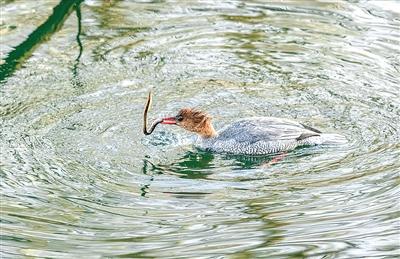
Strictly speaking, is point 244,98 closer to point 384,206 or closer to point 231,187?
point 231,187

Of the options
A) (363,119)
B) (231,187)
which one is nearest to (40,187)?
(231,187)

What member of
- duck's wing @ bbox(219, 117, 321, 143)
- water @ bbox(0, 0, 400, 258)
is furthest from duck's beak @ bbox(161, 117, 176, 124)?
duck's wing @ bbox(219, 117, 321, 143)

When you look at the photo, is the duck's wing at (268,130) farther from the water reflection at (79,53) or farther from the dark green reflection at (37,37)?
the dark green reflection at (37,37)

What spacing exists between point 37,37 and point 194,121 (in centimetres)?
313

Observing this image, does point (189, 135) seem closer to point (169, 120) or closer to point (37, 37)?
point (169, 120)

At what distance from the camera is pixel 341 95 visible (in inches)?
428

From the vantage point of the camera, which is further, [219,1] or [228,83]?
[219,1]

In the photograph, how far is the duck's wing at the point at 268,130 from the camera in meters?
10.0

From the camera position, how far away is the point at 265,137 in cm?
1012

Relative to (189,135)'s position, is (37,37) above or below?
above

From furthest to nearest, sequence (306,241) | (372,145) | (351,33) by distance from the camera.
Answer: (351,33)
(372,145)
(306,241)

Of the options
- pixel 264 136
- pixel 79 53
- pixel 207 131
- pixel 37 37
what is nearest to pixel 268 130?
pixel 264 136

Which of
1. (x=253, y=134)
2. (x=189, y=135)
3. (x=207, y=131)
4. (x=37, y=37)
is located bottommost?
(x=189, y=135)

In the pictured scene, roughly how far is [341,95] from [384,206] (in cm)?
250
